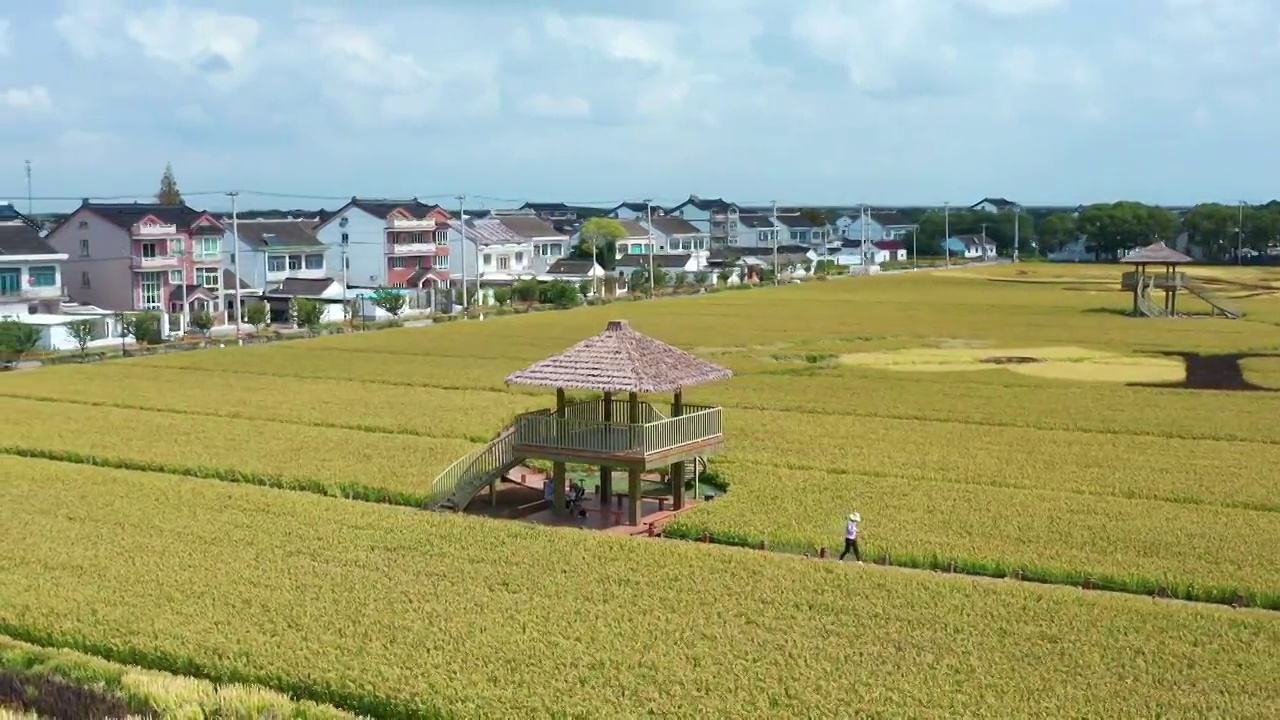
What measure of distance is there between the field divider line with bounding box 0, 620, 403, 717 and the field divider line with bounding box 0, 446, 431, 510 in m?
9.27

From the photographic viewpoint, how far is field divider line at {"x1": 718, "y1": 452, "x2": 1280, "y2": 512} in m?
26.6

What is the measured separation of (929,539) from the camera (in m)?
24.3

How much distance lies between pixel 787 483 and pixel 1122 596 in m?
9.28

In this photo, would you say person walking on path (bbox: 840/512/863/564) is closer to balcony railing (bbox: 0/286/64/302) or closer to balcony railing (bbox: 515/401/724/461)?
balcony railing (bbox: 515/401/724/461)

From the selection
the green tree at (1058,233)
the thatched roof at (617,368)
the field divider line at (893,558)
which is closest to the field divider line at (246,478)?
the field divider line at (893,558)

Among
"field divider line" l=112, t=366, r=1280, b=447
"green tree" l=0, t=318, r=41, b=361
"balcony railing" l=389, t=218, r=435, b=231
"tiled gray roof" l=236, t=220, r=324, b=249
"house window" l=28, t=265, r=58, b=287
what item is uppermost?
"balcony railing" l=389, t=218, r=435, b=231

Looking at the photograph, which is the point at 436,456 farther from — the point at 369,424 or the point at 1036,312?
the point at 1036,312

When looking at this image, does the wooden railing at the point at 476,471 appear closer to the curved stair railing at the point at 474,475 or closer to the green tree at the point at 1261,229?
the curved stair railing at the point at 474,475

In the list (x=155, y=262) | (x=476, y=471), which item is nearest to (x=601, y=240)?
(x=155, y=262)

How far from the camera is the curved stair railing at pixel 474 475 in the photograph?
1094 inches

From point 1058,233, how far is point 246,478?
131m

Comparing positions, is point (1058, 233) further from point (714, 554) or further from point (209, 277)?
point (714, 554)

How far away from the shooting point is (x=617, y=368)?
92.3 feet

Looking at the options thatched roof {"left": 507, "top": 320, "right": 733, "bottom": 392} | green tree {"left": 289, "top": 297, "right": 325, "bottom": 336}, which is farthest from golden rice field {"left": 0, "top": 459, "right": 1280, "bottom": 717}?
green tree {"left": 289, "top": 297, "right": 325, "bottom": 336}
